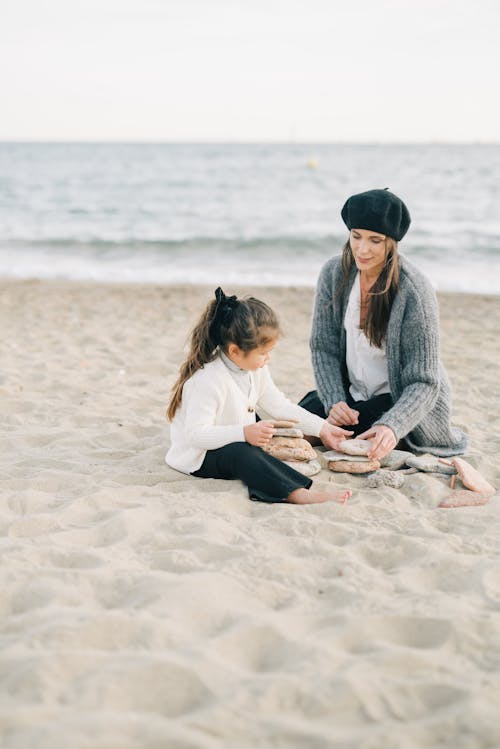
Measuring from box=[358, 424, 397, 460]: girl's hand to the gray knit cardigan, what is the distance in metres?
0.04

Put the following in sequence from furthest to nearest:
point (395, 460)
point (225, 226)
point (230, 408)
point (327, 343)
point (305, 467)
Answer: point (225, 226) → point (327, 343) → point (395, 460) → point (305, 467) → point (230, 408)

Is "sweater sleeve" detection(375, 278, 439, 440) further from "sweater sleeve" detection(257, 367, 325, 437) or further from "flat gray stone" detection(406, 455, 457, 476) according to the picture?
"sweater sleeve" detection(257, 367, 325, 437)

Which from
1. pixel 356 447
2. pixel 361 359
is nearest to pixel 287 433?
pixel 356 447

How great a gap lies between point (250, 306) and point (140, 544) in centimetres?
117

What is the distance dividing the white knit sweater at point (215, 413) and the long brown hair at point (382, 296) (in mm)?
532

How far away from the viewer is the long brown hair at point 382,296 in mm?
3684

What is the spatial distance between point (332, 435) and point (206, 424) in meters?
0.69

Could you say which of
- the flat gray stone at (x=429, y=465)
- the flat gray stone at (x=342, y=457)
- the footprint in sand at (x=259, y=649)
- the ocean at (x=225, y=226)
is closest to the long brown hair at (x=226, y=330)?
the flat gray stone at (x=342, y=457)

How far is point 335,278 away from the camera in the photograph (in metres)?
4.04

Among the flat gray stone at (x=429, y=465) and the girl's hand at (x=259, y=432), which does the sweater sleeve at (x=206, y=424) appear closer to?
the girl's hand at (x=259, y=432)

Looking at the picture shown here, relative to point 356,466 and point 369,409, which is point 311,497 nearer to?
point 356,466

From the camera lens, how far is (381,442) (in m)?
3.57

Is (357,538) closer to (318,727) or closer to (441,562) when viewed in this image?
(441,562)

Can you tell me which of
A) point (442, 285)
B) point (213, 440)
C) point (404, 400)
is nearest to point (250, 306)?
point (213, 440)
